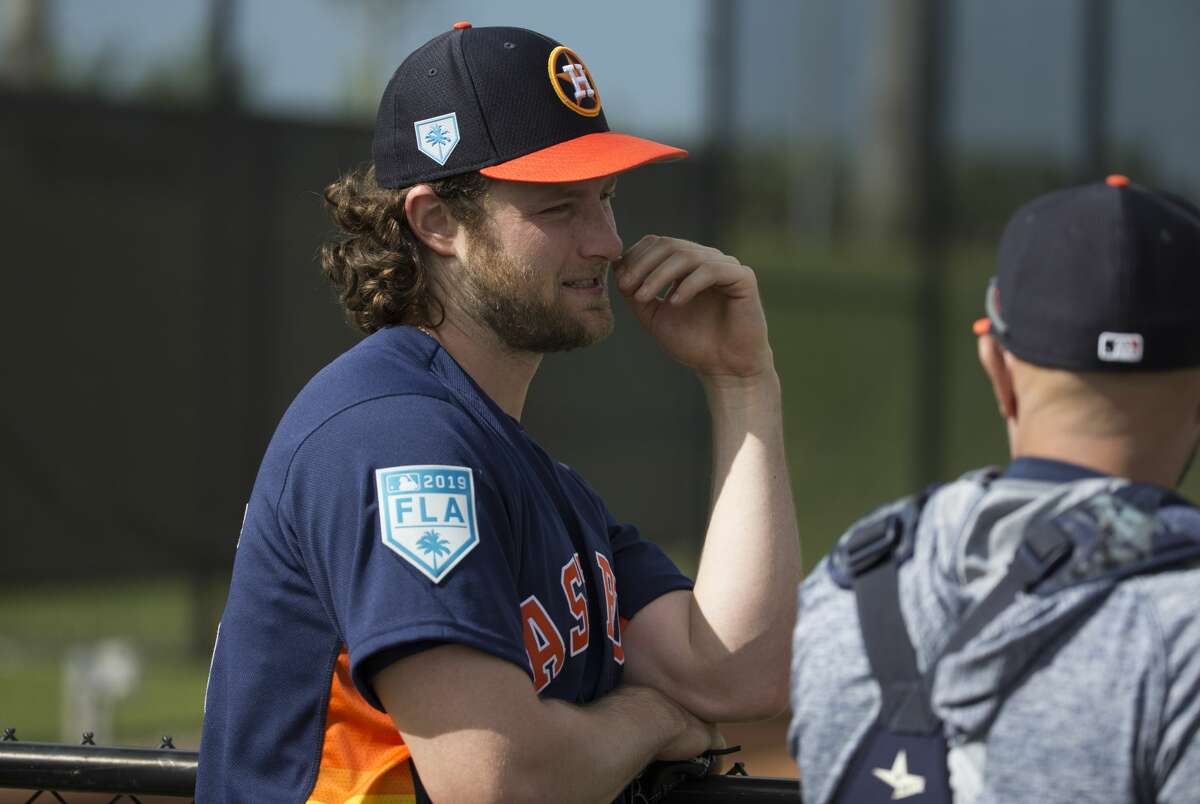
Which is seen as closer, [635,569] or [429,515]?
[429,515]

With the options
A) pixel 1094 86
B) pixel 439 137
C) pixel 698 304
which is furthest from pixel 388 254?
pixel 1094 86

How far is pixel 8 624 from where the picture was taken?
7.24m

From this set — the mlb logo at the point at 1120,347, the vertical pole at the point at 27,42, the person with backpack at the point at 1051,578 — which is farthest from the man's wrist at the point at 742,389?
the vertical pole at the point at 27,42

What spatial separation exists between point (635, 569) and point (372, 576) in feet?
2.41

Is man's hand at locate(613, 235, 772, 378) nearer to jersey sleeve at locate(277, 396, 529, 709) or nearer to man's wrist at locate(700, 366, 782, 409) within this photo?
man's wrist at locate(700, 366, 782, 409)

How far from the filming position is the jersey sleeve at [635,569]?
241 centimetres

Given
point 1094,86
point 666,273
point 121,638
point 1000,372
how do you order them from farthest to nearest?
point 1094,86 → point 121,638 → point 666,273 → point 1000,372

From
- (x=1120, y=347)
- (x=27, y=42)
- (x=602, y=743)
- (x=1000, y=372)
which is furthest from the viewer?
(x=27, y=42)

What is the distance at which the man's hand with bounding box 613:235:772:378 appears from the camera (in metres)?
2.44

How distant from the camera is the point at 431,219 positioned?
2.33 meters

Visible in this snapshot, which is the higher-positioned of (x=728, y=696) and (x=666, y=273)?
(x=666, y=273)

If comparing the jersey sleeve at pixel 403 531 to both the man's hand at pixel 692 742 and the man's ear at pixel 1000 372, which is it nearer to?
the man's hand at pixel 692 742

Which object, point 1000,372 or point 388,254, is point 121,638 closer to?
point 388,254

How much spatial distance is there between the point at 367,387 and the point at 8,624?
5930mm
